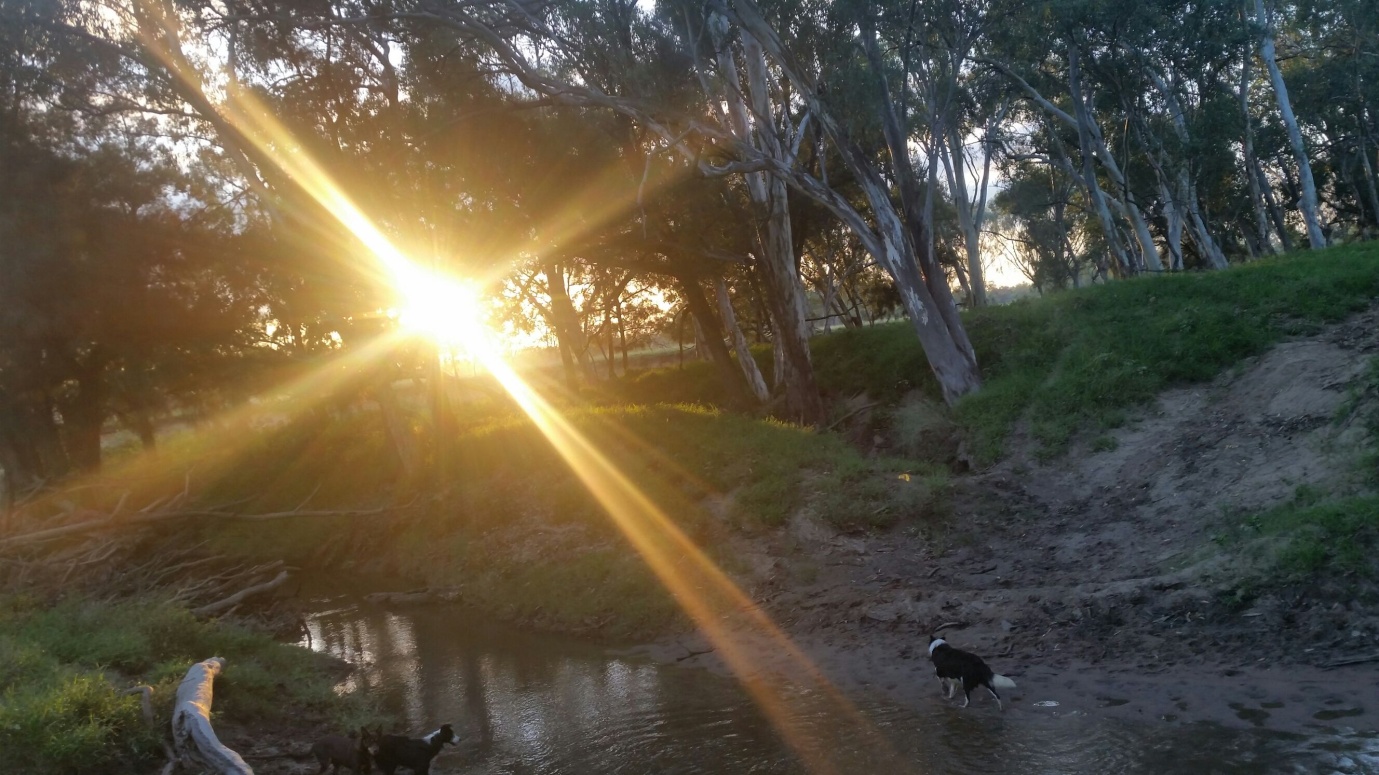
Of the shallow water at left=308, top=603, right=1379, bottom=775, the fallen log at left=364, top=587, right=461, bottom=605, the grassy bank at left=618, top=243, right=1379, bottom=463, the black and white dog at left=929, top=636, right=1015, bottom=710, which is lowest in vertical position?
the shallow water at left=308, top=603, right=1379, bottom=775

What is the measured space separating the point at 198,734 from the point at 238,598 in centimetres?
794

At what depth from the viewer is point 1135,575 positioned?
10164mm

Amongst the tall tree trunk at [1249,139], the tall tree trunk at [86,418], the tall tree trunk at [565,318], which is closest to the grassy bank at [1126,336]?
the tall tree trunk at [1249,139]

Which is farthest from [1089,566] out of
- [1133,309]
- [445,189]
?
[445,189]

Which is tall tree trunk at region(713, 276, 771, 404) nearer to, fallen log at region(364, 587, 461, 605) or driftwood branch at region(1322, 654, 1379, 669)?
fallen log at region(364, 587, 461, 605)

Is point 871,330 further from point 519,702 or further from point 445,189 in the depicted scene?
point 519,702

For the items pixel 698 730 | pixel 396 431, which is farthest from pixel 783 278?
pixel 698 730

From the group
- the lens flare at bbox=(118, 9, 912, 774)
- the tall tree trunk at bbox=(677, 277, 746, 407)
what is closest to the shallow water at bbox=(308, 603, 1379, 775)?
the lens flare at bbox=(118, 9, 912, 774)

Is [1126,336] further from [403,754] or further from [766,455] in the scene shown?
[403,754]

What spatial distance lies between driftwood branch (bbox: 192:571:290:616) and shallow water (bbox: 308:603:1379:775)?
1999 mm

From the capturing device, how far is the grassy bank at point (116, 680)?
7.23 metres

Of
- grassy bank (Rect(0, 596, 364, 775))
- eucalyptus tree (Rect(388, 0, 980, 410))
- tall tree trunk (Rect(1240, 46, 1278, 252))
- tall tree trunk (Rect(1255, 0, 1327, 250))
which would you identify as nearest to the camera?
grassy bank (Rect(0, 596, 364, 775))

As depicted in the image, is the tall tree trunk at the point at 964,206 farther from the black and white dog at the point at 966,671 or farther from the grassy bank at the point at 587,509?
the black and white dog at the point at 966,671

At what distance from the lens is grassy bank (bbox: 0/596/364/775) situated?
7230 mm
